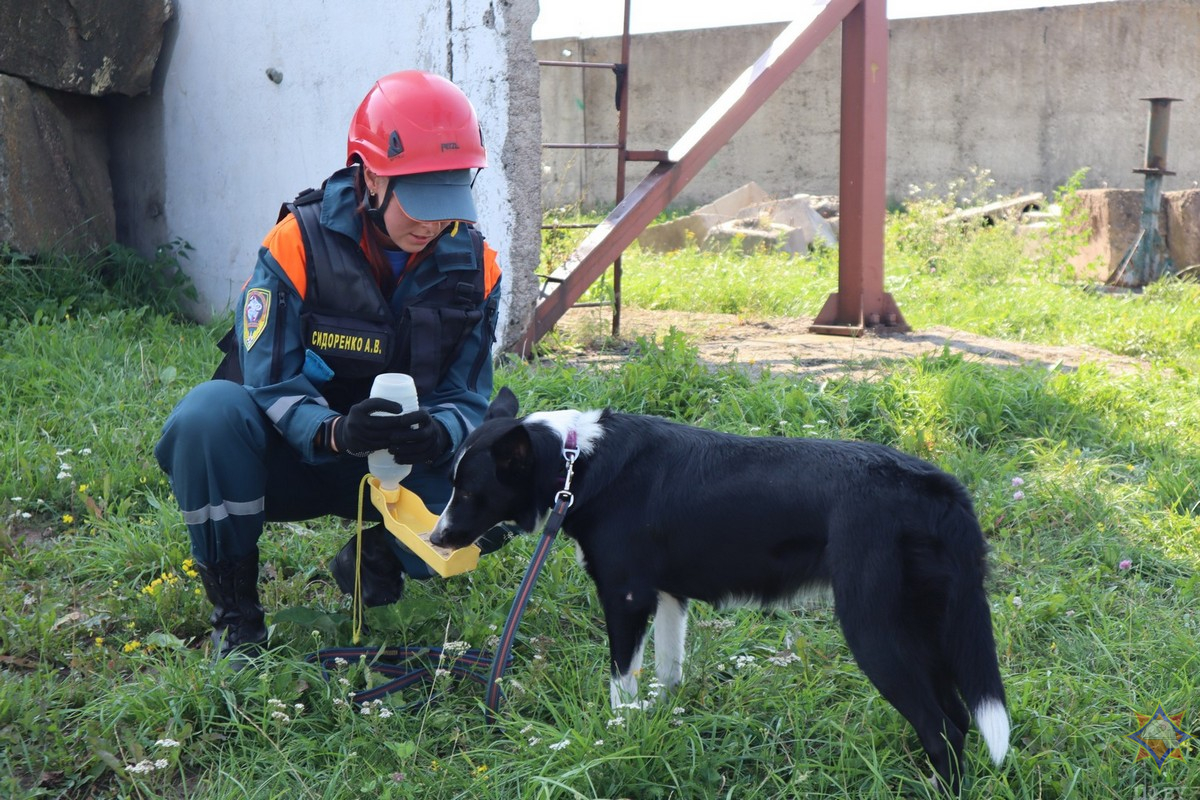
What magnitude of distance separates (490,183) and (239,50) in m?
1.80

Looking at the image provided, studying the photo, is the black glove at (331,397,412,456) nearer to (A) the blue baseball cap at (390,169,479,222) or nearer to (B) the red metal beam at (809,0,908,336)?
(A) the blue baseball cap at (390,169,479,222)

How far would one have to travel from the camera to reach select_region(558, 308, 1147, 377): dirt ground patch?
4.98 meters

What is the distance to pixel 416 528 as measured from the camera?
2.66m

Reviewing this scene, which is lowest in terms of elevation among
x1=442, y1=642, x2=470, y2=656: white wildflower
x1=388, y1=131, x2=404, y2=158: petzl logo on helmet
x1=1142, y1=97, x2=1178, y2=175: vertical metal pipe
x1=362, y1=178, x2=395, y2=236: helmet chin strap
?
x1=442, y1=642, x2=470, y2=656: white wildflower

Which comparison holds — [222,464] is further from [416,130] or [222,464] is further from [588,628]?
[588,628]

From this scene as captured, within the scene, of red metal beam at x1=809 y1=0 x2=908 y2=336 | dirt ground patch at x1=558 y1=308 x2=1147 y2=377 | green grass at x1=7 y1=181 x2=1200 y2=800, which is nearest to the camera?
green grass at x1=7 y1=181 x2=1200 y2=800

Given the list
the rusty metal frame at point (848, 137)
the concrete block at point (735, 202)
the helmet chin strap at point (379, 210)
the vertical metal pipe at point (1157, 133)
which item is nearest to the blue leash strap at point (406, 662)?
the helmet chin strap at point (379, 210)

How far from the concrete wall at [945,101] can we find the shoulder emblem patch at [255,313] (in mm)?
7431

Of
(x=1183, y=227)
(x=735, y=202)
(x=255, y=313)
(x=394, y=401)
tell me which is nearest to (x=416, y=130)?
(x=255, y=313)

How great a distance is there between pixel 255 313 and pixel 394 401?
456mm

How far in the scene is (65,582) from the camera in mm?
3168

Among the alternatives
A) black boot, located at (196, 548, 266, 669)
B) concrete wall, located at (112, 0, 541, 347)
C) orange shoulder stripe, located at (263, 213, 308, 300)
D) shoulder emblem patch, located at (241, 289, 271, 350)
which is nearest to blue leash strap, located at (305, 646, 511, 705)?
black boot, located at (196, 548, 266, 669)

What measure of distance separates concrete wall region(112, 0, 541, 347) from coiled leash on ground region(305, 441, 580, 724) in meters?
2.30

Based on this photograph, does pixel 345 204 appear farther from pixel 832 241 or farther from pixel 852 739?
pixel 832 241
